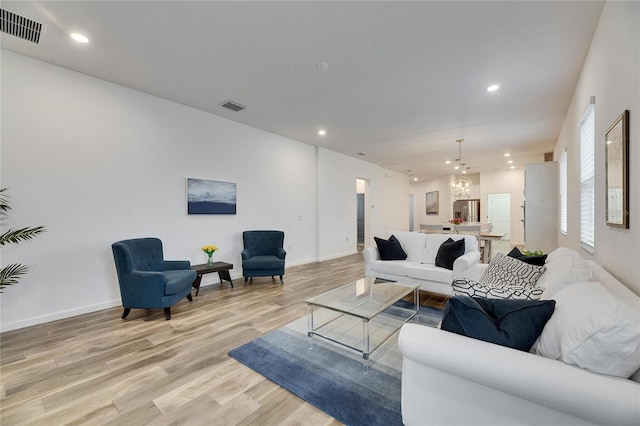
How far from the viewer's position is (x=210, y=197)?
4590mm

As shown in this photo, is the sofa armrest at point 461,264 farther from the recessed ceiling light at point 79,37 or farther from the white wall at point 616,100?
the recessed ceiling light at point 79,37

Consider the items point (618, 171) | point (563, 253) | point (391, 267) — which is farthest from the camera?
point (391, 267)

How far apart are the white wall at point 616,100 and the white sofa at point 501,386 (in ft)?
1.38

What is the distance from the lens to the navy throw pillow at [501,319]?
3.94 feet

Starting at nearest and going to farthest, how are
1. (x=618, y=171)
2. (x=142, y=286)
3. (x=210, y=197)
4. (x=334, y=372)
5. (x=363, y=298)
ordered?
1. (x=618, y=171)
2. (x=334, y=372)
3. (x=363, y=298)
4. (x=142, y=286)
5. (x=210, y=197)

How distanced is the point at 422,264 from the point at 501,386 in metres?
3.00

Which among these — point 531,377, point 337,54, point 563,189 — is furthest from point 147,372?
point 563,189

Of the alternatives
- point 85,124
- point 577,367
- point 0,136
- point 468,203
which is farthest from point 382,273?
point 468,203

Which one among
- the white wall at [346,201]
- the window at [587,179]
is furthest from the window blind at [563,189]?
the white wall at [346,201]

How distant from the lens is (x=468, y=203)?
37.2 feet

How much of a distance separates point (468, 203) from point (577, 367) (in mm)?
11715

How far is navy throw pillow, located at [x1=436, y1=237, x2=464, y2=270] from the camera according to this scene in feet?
11.7

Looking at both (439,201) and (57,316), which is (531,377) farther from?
(439,201)

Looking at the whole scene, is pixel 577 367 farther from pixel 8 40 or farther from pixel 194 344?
pixel 8 40
